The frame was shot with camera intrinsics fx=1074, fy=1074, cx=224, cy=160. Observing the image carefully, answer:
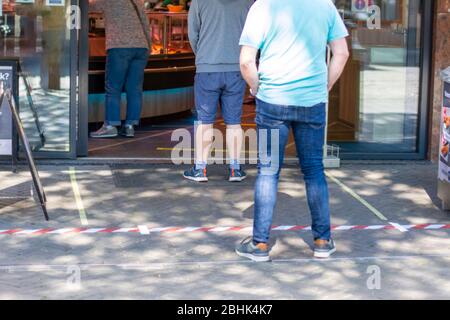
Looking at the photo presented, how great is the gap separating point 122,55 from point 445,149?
185 inches

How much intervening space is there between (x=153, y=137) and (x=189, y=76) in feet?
6.52

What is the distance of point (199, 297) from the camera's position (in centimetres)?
616

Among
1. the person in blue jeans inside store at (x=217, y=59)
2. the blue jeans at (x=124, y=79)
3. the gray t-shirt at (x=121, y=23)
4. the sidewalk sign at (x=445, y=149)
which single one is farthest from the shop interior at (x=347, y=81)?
the sidewalk sign at (x=445, y=149)

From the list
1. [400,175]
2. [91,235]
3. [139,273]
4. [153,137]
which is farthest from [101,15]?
[139,273]

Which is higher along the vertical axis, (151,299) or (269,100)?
(269,100)

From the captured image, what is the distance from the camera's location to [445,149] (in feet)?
27.2

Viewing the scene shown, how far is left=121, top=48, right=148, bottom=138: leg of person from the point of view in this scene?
11977mm

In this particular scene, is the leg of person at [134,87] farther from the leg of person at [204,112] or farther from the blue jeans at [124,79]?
the leg of person at [204,112]

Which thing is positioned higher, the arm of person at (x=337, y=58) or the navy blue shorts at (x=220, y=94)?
the arm of person at (x=337, y=58)

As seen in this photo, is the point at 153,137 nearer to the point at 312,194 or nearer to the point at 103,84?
the point at 103,84

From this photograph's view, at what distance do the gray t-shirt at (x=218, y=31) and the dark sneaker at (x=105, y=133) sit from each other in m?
2.84

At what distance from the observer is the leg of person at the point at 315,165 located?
6.88 m

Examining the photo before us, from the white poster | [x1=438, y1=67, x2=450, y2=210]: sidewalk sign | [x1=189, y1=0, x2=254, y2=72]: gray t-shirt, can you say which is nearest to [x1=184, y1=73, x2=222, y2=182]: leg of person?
[x1=189, y1=0, x2=254, y2=72]: gray t-shirt

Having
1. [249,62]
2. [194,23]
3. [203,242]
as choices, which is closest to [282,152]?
[249,62]
